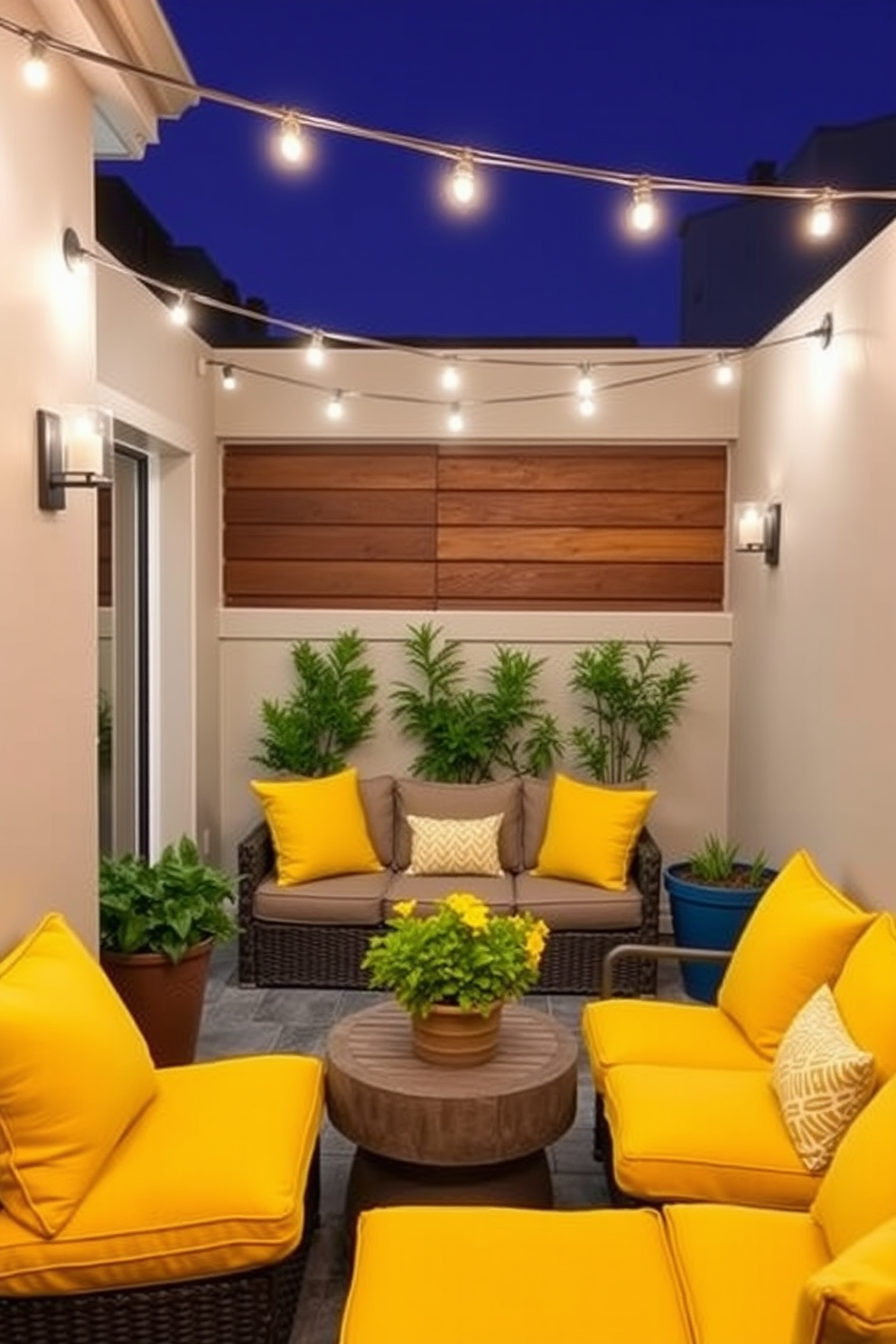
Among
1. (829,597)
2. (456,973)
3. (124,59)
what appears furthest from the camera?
(829,597)

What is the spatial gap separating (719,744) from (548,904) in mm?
1553

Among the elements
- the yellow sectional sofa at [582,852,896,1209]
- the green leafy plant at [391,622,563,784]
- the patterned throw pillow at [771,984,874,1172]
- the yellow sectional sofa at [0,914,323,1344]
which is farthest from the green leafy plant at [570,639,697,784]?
the yellow sectional sofa at [0,914,323,1344]

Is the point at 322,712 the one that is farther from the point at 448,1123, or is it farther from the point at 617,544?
the point at 448,1123

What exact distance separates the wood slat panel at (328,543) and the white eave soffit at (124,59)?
2377 mm

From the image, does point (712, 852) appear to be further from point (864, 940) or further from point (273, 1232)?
point (273, 1232)

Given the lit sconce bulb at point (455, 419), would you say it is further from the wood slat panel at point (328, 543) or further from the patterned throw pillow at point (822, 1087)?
the patterned throw pillow at point (822, 1087)

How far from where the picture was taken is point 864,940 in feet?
10.1

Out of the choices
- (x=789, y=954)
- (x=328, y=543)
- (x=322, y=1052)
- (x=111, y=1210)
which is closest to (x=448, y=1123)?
(x=111, y=1210)

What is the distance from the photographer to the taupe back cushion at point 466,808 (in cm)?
564

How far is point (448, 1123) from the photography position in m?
2.91

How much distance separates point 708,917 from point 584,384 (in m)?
2.50

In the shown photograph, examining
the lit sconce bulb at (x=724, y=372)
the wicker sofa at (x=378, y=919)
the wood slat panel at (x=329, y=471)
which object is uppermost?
the lit sconce bulb at (x=724, y=372)

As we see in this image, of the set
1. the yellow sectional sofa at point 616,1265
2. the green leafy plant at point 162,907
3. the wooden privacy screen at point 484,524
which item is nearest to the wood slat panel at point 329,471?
the wooden privacy screen at point 484,524

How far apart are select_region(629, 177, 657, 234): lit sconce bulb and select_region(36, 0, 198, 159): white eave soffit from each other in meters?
1.34
